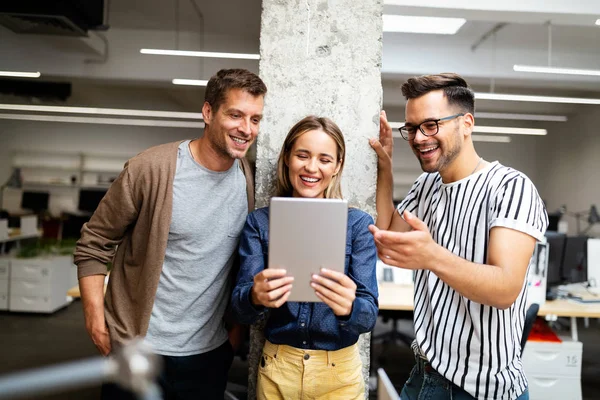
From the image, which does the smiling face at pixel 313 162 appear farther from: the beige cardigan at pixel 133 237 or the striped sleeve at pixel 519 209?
the striped sleeve at pixel 519 209

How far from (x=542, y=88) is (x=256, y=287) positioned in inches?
342

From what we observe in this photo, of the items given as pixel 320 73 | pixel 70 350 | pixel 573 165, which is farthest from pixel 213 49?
pixel 573 165

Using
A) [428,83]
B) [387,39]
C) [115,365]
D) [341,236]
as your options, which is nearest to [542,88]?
[387,39]

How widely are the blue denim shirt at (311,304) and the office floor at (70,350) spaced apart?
6.87ft

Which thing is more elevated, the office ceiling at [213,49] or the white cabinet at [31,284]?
the office ceiling at [213,49]

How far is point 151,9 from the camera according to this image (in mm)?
6148

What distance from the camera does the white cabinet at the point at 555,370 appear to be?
3.08 meters

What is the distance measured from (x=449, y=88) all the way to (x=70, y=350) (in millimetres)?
4482

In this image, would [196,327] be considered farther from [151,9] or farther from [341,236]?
[151,9]

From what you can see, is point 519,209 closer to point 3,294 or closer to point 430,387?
point 430,387

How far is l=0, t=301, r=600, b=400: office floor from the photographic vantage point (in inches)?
152

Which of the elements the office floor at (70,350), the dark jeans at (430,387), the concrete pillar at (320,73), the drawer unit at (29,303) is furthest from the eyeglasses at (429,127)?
the drawer unit at (29,303)

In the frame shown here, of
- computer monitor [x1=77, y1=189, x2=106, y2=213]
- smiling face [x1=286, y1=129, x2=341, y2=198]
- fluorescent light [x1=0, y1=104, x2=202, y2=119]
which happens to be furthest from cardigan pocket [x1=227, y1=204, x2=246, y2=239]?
fluorescent light [x1=0, y1=104, x2=202, y2=119]

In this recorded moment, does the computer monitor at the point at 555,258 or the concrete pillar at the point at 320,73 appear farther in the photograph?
the computer monitor at the point at 555,258
